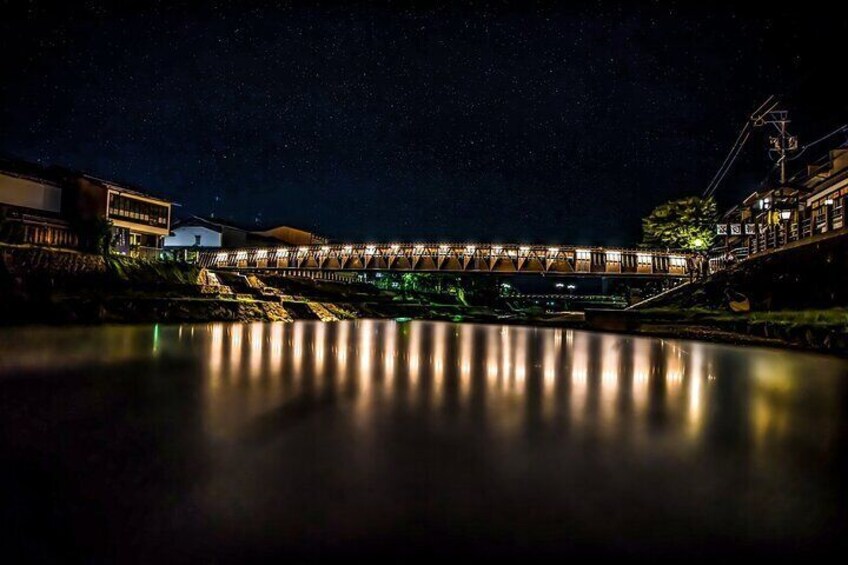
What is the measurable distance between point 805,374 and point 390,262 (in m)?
46.1

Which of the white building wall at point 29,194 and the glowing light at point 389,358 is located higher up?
the white building wall at point 29,194

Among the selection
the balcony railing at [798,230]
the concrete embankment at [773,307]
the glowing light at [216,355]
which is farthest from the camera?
→ the balcony railing at [798,230]

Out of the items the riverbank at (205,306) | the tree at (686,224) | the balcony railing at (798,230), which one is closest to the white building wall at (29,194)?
the riverbank at (205,306)

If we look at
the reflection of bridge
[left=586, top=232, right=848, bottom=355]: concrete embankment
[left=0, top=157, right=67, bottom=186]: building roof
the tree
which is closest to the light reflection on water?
[left=586, top=232, right=848, bottom=355]: concrete embankment

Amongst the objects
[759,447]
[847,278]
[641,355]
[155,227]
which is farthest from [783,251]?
[155,227]

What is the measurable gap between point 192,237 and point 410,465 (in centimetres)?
7435

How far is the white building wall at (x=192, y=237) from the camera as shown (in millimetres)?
70438

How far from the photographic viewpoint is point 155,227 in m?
53.6

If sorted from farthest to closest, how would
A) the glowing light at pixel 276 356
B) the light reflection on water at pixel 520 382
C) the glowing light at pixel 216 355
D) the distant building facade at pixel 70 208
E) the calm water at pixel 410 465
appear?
the distant building facade at pixel 70 208 → the glowing light at pixel 276 356 → the glowing light at pixel 216 355 → the light reflection on water at pixel 520 382 → the calm water at pixel 410 465

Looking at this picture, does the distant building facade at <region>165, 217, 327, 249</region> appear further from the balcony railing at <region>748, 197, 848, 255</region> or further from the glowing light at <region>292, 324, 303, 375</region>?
the balcony railing at <region>748, 197, 848, 255</region>

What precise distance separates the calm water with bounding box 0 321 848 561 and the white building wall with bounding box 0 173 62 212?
36.9 metres

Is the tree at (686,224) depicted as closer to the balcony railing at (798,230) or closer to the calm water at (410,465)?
the balcony railing at (798,230)

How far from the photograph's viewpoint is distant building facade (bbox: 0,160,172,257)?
35.1 meters

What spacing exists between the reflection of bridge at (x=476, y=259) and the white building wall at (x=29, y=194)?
21.0 m
